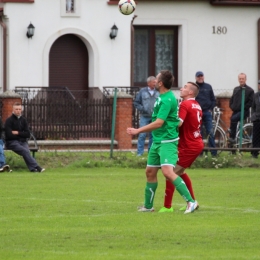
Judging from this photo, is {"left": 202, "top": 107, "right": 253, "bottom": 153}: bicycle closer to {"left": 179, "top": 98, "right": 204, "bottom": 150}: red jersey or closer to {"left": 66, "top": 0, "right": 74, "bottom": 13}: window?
{"left": 66, "top": 0, "right": 74, "bottom": 13}: window

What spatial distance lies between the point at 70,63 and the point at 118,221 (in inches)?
796

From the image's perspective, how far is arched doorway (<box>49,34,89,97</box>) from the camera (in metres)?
31.5

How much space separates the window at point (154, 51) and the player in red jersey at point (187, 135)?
A: 67.7 ft

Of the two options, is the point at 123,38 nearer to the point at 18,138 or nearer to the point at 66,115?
the point at 66,115

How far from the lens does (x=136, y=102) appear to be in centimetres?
2389

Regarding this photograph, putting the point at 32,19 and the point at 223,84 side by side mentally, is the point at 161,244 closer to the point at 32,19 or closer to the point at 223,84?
the point at 32,19

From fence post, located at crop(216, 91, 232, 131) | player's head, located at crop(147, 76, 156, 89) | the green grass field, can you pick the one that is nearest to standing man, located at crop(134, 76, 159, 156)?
player's head, located at crop(147, 76, 156, 89)

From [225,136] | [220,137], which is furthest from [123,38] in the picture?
[225,136]

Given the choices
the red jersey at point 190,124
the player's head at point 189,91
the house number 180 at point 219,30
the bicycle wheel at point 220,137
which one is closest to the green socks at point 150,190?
the red jersey at point 190,124

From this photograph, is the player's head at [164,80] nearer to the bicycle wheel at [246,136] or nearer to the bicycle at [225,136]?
the bicycle at [225,136]

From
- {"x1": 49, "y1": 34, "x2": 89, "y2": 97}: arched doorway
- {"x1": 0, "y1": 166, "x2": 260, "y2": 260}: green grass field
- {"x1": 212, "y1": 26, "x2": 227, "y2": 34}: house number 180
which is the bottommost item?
{"x1": 0, "y1": 166, "x2": 260, "y2": 260}: green grass field

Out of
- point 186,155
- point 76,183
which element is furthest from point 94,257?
point 76,183

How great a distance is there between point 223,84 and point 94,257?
25326mm

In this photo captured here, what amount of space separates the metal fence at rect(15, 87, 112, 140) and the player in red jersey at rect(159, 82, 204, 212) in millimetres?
14488
